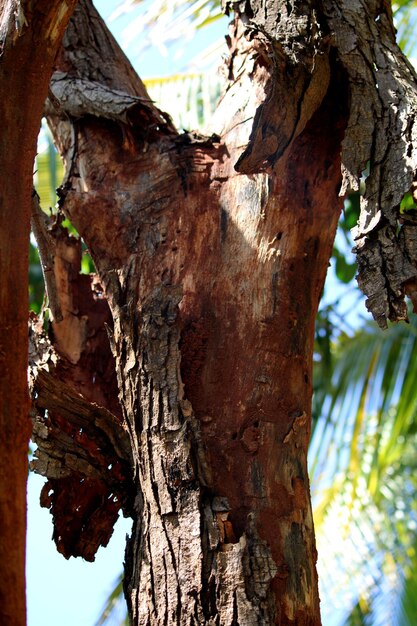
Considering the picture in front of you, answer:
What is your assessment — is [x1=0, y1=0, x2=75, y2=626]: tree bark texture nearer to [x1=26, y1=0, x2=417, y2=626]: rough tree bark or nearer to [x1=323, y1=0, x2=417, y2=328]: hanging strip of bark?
[x1=26, y1=0, x2=417, y2=626]: rough tree bark

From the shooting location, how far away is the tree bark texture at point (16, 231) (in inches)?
46.4

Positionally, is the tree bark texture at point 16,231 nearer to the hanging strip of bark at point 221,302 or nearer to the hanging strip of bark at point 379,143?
the hanging strip of bark at point 221,302

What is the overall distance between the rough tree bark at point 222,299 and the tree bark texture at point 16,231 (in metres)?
0.50

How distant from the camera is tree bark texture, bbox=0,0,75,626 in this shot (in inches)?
46.4

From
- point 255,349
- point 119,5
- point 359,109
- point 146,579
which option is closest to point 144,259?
point 255,349

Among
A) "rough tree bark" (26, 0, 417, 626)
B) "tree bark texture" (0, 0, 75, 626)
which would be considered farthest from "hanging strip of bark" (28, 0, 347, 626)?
"tree bark texture" (0, 0, 75, 626)

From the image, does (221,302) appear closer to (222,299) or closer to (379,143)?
(222,299)

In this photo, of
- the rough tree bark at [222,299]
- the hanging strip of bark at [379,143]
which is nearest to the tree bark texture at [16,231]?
the rough tree bark at [222,299]

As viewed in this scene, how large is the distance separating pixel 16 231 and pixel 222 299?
0.69 meters

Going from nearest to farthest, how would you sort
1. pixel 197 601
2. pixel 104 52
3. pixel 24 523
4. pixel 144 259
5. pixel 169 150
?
pixel 24 523, pixel 197 601, pixel 144 259, pixel 169 150, pixel 104 52

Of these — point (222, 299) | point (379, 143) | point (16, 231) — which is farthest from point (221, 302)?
point (16, 231)

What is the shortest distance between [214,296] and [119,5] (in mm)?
2992

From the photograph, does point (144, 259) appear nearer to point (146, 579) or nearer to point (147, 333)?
point (147, 333)

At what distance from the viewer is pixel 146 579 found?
1.63m
